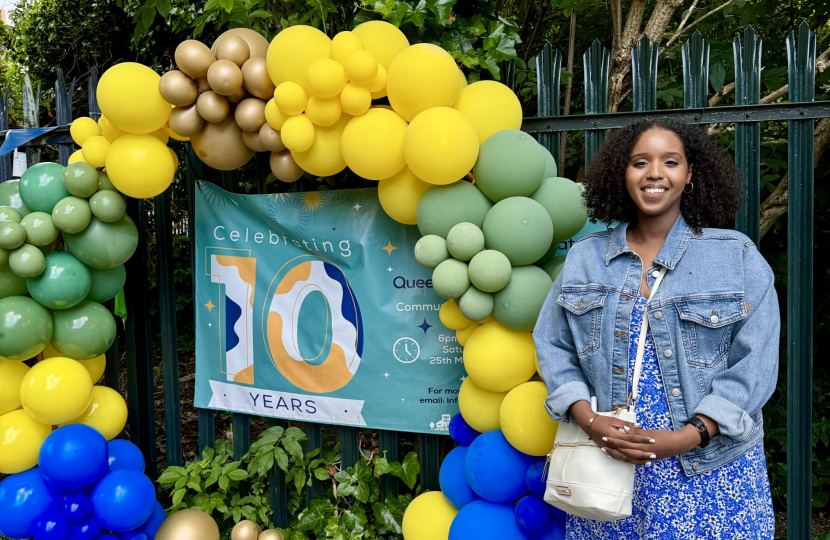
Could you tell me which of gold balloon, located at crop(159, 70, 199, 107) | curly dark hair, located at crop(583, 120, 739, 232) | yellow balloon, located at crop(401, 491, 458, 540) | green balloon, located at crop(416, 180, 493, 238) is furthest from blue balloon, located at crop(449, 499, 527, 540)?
gold balloon, located at crop(159, 70, 199, 107)

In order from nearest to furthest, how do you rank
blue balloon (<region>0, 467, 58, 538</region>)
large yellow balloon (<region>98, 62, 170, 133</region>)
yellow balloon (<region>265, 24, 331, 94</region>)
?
yellow balloon (<region>265, 24, 331, 94</region>)
large yellow balloon (<region>98, 62, 170, 133</region>)
blue balloon (<region>0, 467, 58, 538</region>)

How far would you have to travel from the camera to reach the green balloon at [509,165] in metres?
2.33

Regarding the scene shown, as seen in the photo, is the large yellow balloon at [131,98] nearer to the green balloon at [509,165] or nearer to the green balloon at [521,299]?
the green balloon at [509,165]

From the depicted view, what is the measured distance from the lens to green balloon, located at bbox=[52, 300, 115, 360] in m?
2.79

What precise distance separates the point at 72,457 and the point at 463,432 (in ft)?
5.28

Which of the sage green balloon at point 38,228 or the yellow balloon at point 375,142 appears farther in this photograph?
the sage green balloon at point 38,228

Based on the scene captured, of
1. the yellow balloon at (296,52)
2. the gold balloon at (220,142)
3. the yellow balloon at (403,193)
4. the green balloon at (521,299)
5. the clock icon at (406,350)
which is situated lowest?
the clock icon at (406,350)

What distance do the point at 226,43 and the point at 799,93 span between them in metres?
2.23

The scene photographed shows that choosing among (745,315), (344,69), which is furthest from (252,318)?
(745,315)

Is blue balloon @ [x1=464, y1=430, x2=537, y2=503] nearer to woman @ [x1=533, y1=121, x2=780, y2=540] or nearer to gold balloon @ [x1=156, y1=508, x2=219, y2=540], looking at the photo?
woman @ [x1=533, y1=121, x2=780, y2=540]

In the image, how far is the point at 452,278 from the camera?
7.71 ft

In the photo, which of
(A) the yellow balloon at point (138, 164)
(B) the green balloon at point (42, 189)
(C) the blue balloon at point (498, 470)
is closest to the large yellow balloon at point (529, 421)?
(C) the blue balloon at point (498, 470)

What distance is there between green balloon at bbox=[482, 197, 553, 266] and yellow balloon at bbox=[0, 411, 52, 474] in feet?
6.97

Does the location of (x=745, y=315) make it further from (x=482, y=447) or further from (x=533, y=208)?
(x=482, y=447)
